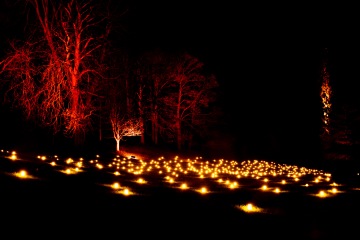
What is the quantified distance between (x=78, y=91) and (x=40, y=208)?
1229cm

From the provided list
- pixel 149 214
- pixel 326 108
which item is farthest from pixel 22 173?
pixel 326 108

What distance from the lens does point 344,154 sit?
29016 mm

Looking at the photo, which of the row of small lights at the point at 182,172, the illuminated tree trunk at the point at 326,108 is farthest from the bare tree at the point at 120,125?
the illuminated tree trunk at the point at 326,108

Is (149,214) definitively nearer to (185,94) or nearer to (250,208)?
(250,208)

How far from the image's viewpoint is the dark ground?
17.8ft

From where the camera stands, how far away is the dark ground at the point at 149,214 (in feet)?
17.8

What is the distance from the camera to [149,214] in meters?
6.44

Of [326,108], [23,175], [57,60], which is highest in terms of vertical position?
[57,60]

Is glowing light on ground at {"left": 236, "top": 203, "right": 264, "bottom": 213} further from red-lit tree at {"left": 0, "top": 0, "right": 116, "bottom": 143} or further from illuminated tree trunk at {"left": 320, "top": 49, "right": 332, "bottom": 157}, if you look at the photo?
illuminated tree trunk at {"left": 320, "top": 49, "right": 332, "bottom": 157}

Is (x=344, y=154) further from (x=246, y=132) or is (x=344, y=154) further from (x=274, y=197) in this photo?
(x=274, y=197)

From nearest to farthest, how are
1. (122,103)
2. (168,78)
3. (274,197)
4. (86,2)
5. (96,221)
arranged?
(96,221) < (274,197) < (86,2) < (122,103) < (168,78)

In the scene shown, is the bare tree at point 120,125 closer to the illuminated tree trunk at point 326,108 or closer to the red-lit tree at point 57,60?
the red-lit tree at point 57,60

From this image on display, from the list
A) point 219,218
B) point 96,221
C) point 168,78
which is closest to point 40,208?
point 96,221

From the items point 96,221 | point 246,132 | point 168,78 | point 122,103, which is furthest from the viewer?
point 246,132
